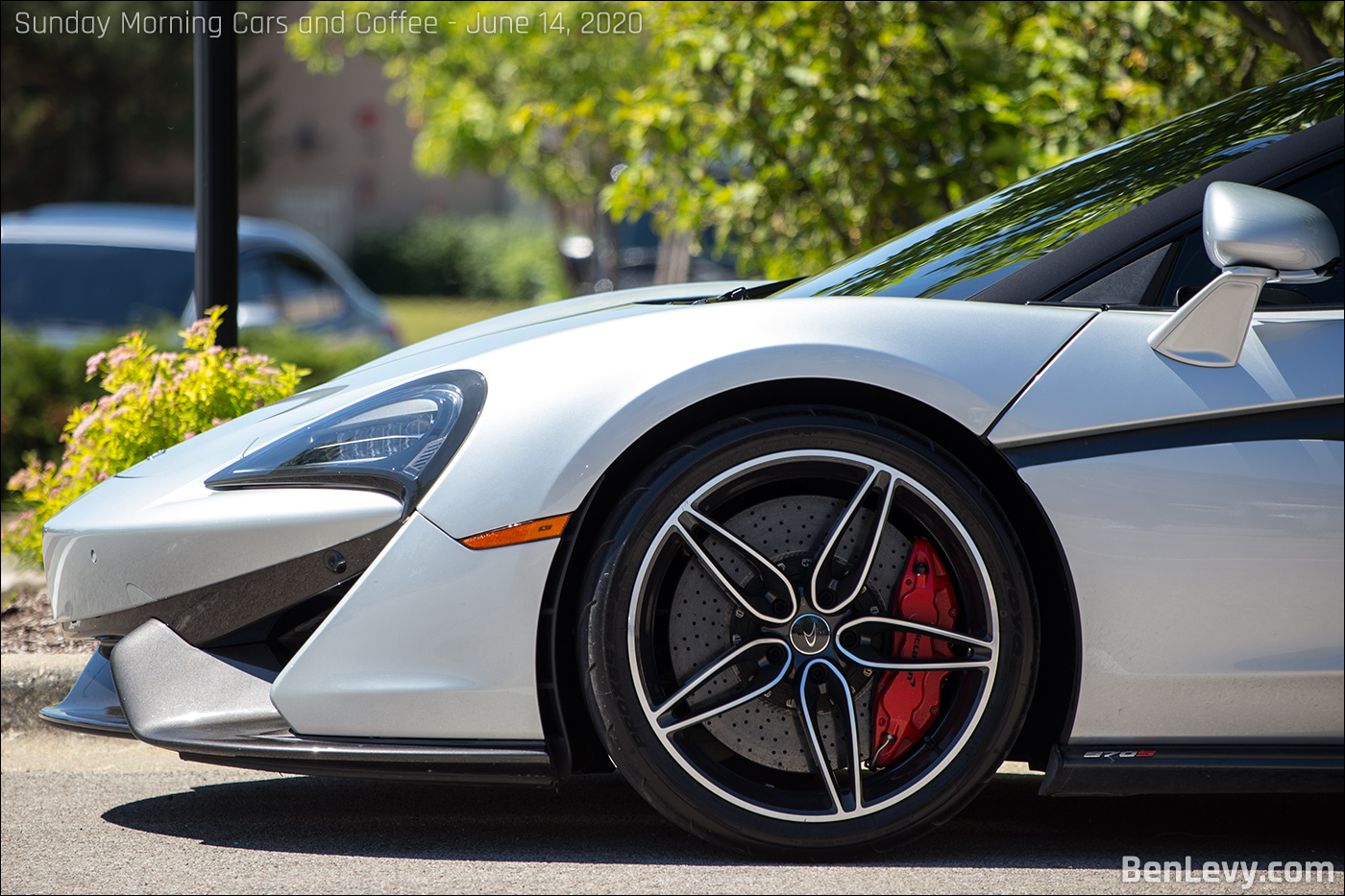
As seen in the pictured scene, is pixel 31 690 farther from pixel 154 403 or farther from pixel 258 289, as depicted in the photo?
pixel 258 289

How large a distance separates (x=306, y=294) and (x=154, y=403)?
4874 millimetres

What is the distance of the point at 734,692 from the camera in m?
2.09

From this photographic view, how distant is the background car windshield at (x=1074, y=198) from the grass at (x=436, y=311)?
52.3ft

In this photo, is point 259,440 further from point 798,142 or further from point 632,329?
point 798,142

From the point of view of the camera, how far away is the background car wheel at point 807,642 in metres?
2.05

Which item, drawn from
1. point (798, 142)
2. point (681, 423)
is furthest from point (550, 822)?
point (798, 142)

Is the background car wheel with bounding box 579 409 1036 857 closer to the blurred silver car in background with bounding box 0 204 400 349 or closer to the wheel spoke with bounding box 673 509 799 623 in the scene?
the wheel spoke with bounding box 673 509 799 623

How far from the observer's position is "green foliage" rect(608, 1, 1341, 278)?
4.67 meters

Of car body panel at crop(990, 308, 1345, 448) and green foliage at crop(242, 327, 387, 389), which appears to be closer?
car body panel at crop(990, 308, 1345, 448)

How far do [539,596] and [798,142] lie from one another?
3366mm

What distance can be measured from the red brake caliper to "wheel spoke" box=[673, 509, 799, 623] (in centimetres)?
20

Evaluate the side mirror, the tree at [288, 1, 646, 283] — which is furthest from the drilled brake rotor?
the tree at [288, 1, 646, 283]

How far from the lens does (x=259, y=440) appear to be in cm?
227

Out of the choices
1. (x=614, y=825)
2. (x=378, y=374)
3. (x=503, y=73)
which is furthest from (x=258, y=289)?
(x=503, y=73)
